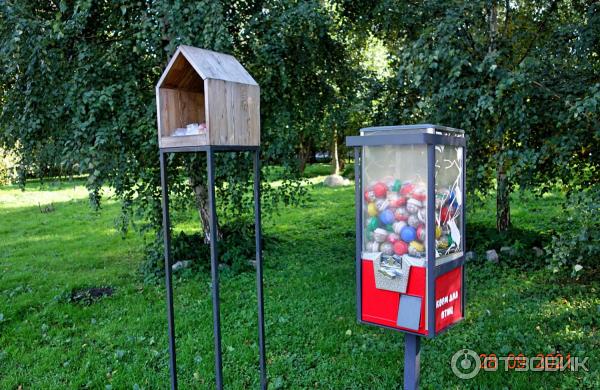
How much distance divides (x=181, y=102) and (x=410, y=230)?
1451mm

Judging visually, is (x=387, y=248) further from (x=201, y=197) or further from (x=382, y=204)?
(x=201, y=197)

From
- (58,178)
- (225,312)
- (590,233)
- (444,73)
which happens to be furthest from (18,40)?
(590,233)

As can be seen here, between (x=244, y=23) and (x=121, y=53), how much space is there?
Result: 1241 mm

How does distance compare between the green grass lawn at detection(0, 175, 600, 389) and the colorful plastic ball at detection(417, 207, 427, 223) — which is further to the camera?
the green grass lawn at detection(0, 175, 600, 389)

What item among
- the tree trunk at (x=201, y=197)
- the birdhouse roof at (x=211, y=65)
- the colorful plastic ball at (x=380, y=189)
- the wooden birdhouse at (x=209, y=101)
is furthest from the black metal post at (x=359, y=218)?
the tree trunk at (x=201, y=197)

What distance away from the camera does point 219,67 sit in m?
2.31

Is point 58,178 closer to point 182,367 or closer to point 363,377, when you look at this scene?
point 182,367

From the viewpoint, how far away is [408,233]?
7.14ft

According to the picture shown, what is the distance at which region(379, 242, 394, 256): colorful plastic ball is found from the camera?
2.25 meters

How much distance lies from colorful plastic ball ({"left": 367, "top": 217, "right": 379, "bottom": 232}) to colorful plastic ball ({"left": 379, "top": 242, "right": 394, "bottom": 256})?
0.09 m

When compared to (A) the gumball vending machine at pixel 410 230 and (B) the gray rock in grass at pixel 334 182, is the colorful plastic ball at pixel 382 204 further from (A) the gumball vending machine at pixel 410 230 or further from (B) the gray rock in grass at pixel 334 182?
(B) the gray rock in grass at pixel 334 182

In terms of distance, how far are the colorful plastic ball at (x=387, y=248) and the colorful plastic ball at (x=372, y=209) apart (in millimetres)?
153

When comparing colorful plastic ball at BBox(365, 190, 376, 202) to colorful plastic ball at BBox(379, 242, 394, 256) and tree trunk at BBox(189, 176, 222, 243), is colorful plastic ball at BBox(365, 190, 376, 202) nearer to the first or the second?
colorful plastic ball at BBox(379, 242, 394, 256)

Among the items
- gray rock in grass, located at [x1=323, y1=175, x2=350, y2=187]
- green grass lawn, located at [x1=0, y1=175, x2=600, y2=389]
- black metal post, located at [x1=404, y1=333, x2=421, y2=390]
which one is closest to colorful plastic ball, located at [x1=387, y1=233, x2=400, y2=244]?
black metal post, located at [x1=404, y1=333, x2=421, y2=390]
